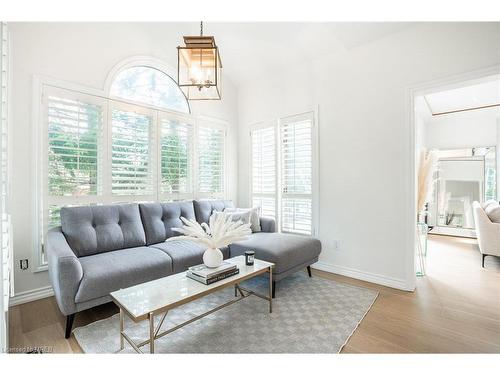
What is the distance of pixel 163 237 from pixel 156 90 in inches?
77.2

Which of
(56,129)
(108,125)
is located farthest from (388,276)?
(56,129)

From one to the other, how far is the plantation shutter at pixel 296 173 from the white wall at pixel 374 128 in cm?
19

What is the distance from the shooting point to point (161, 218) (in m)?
3.02

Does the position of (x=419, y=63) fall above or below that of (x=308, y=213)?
above

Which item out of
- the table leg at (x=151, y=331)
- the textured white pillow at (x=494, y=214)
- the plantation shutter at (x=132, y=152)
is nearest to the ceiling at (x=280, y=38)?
the plantation shutter at (x=132, y=152)

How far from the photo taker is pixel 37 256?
2.49m

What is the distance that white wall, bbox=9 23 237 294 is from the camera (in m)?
2.38

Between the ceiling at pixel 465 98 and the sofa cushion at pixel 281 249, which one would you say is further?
the ceiling at pixel 465 98

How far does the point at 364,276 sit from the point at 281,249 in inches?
46.6

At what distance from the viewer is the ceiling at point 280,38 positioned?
2.84 metres

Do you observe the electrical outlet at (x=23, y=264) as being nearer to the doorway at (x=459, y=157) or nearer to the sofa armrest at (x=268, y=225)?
the sofa armrest at (x=268, y=225)

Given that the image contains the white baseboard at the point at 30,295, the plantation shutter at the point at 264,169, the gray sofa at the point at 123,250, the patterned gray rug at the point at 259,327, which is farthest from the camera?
the plantation shutter at the point at 264,169

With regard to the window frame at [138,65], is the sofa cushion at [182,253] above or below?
below

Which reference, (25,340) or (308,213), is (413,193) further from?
(25,340)
